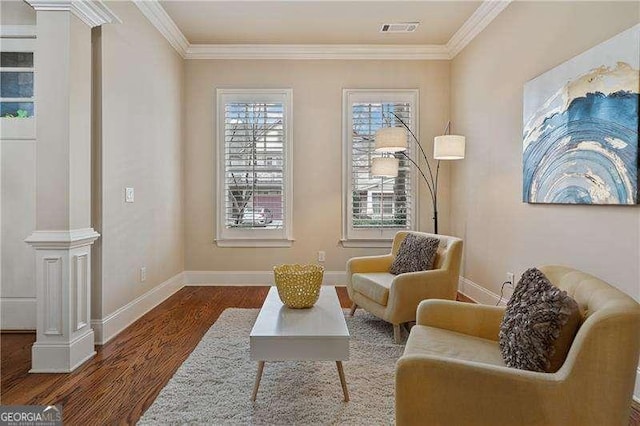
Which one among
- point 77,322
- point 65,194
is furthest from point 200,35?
point 77,322

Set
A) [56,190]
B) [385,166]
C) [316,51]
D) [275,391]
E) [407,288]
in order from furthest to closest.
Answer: [316,51] < [385,166] < [407,288] < [56,190] < [275,391]

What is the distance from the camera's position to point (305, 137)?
196 inches

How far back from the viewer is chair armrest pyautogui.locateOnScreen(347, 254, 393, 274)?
369 centimetres

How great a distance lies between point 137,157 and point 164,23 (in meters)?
1.55

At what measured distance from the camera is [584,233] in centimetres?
254

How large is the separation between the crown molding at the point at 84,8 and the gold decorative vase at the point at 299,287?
2.16 meters

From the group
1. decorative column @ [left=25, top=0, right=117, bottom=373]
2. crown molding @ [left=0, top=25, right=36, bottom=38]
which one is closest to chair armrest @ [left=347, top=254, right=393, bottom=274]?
decorative column @ [left=25, top=0, right=117, bottom=373]

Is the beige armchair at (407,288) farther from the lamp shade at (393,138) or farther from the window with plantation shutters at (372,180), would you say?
the window with plantation shutters at (372,180)

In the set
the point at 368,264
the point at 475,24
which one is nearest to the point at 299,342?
the point at 368,264

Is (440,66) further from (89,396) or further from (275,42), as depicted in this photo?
(89,396)

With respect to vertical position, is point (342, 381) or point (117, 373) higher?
point (342, 381)

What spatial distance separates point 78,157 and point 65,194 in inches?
10.9

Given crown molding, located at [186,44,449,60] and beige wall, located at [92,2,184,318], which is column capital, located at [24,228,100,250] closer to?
beige wall, located at [92,2,184,318]

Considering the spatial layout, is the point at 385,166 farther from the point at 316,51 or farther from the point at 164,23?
the point at 164,23
